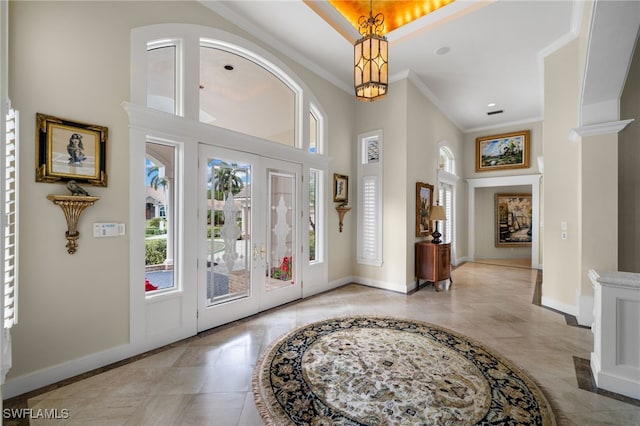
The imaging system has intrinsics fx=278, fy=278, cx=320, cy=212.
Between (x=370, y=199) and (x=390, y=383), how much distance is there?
11.5ft

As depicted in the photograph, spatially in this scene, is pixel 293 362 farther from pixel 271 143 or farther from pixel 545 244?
pixel 545 244

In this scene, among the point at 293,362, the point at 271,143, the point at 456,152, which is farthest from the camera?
the point at 456,152

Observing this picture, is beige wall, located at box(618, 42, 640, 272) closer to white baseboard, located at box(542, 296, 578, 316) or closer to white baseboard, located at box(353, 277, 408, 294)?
white baseboard, located at box(542, 296, 578, 316)

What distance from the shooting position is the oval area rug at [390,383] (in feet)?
6.36

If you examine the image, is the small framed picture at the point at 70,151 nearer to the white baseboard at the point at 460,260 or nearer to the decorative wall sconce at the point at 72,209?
the decorative wall sconce at the point at 72,209

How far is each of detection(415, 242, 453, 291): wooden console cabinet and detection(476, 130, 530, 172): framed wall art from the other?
12.6 feet

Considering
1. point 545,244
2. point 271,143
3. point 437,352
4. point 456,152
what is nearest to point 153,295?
point 271,143

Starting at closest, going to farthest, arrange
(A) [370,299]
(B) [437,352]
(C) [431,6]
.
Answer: (B) [437,352] → (C) [431,6] → (A) [370,299]

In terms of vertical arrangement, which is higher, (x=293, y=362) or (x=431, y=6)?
(x=431, y=6)

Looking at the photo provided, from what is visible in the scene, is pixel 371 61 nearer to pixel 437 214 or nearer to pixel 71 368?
pixel 437 214

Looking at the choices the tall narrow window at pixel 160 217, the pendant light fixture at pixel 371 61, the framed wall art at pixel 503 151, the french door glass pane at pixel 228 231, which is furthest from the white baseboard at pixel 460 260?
the tall narrow window at pixel 160 217

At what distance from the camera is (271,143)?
3990mm

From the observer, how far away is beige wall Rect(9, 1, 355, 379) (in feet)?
Answer: 7.14

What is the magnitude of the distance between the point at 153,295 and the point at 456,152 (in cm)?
749
